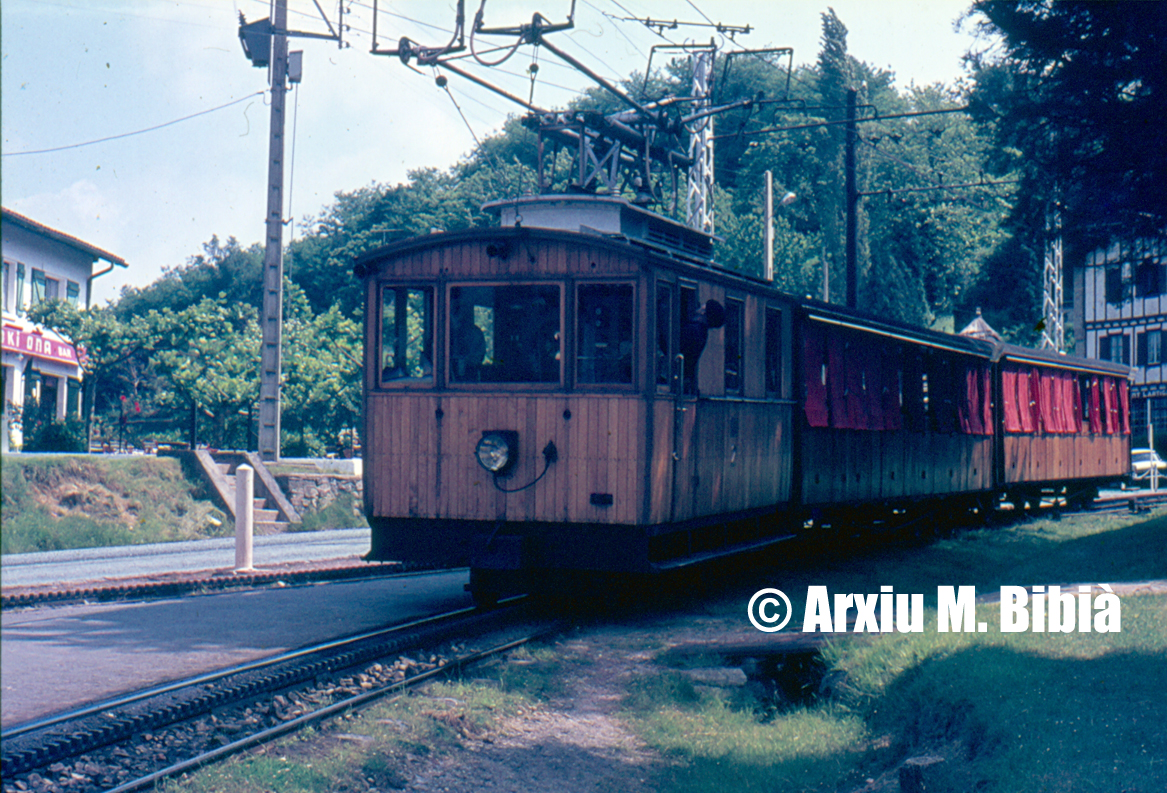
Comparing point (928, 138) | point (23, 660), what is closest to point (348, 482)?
point (23, 660)

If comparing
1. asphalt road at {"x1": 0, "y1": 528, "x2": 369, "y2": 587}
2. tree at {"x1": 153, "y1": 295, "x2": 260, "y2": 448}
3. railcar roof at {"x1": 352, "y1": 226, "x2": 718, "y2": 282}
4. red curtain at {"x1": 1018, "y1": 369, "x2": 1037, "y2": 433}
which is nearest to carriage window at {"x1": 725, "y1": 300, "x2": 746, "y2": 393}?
railcar roof at {"x1": 352, "y1": 226, "x2": 718, "y2": 282}

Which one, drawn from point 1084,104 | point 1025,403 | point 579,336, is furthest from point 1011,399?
point 579,336

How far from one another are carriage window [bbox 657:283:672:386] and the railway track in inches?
103

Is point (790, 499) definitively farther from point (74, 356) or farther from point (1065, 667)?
point (74, 356)

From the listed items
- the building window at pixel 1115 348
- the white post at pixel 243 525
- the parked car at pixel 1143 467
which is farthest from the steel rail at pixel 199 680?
the building window at pixel 1115 348

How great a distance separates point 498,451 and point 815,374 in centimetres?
524

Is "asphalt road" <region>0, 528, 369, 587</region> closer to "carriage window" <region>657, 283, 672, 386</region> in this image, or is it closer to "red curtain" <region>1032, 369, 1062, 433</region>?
"carriage window" <region>657, 283, 672, 386</region>

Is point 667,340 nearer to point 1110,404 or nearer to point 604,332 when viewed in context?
point 604,332

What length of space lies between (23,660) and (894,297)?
49.5 m

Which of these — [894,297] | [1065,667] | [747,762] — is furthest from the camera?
[894,297]

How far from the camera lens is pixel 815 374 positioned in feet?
45.3

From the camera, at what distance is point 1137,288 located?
1212 centimetres

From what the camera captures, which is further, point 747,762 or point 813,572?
point 813,572

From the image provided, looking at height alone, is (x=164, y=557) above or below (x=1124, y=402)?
below
